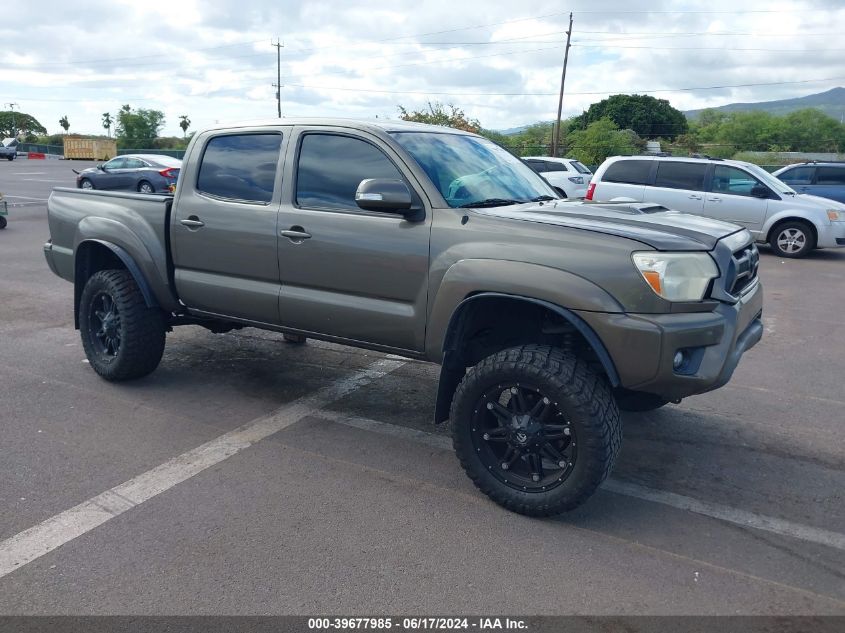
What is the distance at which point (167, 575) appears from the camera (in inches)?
125

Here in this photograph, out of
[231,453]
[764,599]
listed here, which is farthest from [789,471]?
[231,453]

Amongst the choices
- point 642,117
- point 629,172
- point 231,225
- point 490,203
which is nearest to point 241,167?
point 231,225

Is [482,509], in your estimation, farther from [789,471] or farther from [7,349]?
[7,349]

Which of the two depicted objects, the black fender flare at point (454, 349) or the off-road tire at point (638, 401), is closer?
the black fender flare at point (454, 349)

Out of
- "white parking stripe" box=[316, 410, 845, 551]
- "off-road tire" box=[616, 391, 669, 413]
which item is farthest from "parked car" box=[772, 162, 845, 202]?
"white parking stripe" box=[316, 410, 845, 551]

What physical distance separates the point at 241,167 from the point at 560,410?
270 cm

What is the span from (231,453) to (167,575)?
1296mm

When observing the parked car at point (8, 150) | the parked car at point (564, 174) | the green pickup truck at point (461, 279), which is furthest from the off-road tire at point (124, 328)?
the parked car at point (8, 150)

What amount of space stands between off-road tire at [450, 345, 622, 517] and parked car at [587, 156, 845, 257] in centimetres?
1041

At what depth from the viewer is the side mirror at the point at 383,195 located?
3.95 metres

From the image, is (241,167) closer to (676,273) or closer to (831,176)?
(676,273)

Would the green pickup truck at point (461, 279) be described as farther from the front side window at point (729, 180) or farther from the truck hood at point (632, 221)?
the front side window at point (729, 180)

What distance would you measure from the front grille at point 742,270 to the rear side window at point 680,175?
987cm

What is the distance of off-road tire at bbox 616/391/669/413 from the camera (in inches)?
170
